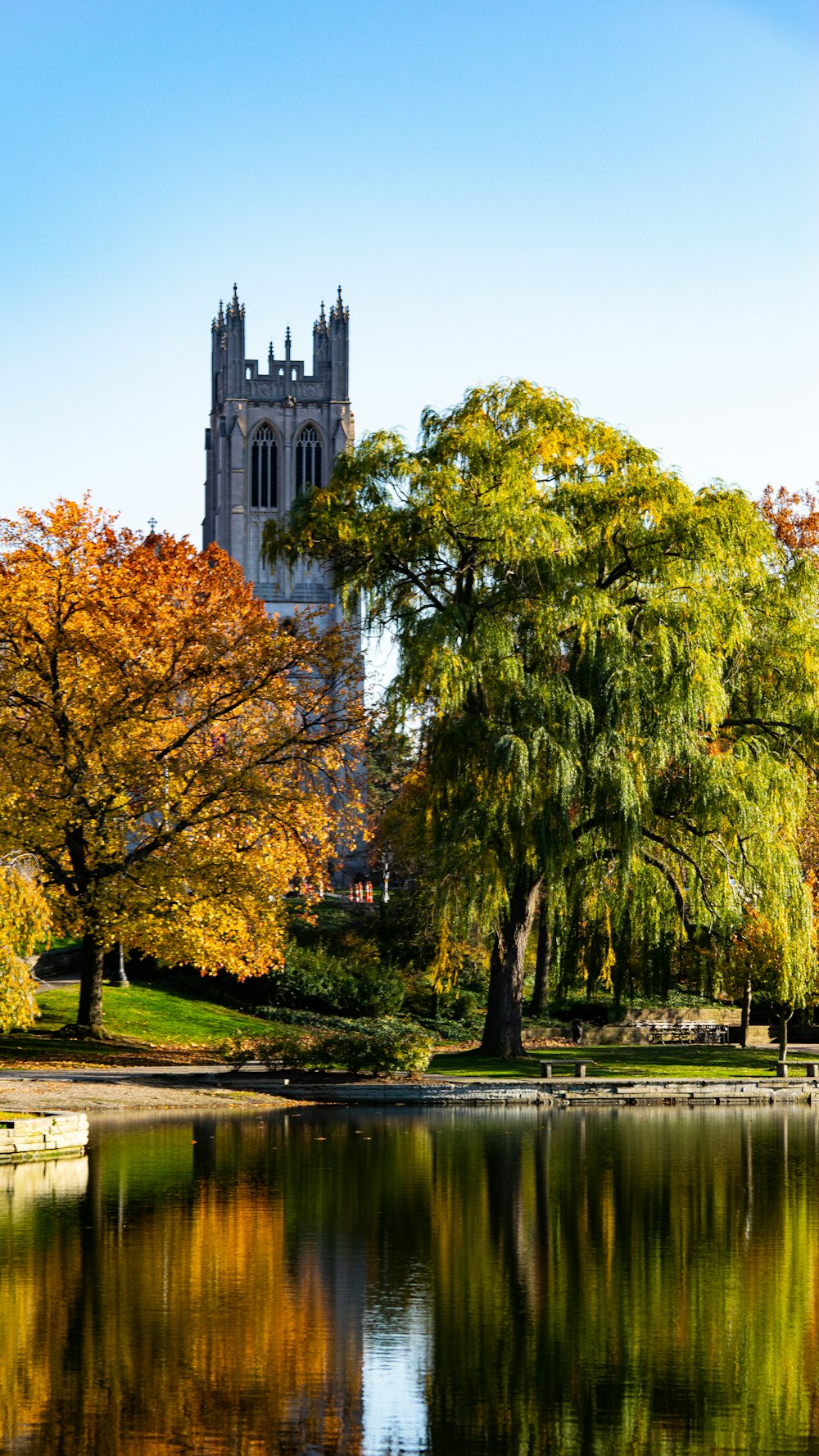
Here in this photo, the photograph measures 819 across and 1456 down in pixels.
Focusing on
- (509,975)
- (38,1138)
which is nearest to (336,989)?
(509,975)

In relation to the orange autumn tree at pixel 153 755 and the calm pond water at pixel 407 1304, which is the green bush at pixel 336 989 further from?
the calm pond water at pixel 407 1304

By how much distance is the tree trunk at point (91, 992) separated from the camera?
32.3 meters

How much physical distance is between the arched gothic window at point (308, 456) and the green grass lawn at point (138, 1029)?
77.0m

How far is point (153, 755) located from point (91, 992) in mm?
5224

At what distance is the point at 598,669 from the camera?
2997cm

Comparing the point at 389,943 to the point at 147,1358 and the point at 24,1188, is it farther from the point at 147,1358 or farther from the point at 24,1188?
the point at 147,1358

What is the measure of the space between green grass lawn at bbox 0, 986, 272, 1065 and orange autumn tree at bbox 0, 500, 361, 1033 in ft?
5.14

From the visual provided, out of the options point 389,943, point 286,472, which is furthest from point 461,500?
point 286,472

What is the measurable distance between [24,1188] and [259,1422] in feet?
29.7

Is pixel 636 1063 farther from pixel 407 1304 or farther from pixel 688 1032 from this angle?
pixel 407 1304

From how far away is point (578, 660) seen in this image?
30547 millimetres

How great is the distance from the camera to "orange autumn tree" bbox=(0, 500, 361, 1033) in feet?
99.0

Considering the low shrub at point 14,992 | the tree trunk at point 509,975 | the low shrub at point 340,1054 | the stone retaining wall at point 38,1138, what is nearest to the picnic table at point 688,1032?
the tree trunk at point 509,975

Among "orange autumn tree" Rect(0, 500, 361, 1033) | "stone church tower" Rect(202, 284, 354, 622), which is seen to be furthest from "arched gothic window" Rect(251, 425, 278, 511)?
"orange autumn tree" Rect(0, 500, 361, 1033)
